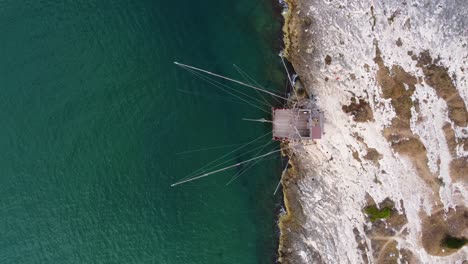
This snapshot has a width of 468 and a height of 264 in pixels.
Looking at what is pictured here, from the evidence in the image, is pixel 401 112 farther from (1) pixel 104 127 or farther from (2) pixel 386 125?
(1) pixel 104 127

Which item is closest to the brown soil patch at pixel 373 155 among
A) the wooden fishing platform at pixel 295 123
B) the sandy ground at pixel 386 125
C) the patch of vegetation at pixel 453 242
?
the sandy ground at pixel 386 125

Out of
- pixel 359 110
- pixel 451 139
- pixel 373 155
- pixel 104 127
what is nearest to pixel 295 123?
pixel 359 110

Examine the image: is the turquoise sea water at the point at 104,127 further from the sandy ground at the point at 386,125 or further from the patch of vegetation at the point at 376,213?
the patch of vegetation at the point at 376,213

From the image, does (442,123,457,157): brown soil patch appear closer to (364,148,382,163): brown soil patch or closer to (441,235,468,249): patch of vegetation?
(364,148,382,163): brown soil patch

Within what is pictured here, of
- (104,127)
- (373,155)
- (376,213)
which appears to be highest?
(104,127)

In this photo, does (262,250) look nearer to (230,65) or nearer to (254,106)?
(254,106)

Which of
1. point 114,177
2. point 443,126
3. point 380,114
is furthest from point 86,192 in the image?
point 443,126

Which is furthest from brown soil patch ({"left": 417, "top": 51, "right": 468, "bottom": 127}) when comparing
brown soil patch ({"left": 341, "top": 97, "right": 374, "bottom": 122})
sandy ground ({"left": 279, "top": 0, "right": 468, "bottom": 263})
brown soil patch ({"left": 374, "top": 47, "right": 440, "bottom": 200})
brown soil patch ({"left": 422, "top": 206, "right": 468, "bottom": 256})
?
brown soil patch ({"left": 422, "top": 206, "right": 468, "bottom": 256})
